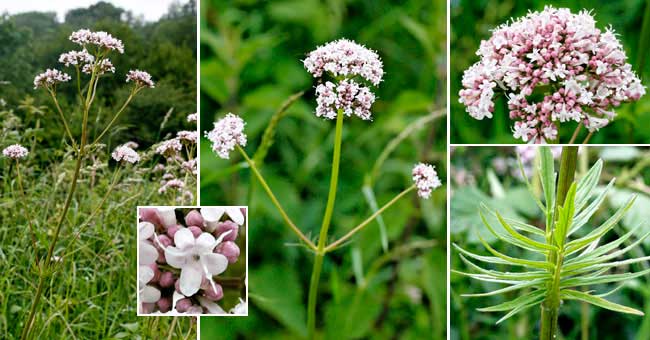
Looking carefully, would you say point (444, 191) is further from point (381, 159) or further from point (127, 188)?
point (127, 188)

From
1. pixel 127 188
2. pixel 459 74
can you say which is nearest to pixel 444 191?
pixel 459 74

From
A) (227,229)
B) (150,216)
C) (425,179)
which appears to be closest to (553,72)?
(425,179)

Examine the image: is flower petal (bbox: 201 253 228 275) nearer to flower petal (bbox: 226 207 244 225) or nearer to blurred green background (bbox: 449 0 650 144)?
flower petal (bbox: 226 207 244 225)

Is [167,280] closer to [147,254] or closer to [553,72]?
[147,254]

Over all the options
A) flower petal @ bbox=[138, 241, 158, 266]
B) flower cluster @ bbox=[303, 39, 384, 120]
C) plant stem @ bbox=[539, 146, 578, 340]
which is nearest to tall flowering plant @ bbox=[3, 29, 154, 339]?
flower petal @ bbox=[138, 241, 158, 266]

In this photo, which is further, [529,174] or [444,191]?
[444,191]

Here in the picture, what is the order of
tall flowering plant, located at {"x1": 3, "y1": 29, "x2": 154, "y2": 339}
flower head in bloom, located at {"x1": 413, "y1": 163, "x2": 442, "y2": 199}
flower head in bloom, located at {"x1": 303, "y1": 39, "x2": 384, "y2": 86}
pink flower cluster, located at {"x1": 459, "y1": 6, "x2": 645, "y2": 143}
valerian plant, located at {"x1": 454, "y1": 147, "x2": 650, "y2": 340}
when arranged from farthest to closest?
1. tall flowering plant, located at {"x1": 3, "y1": 29, "x2": 154, "y2": 339}
2. flower head in bloom, located at {"x1": 413, "y1": 163, "x2": 442, "y2": 199}
3. flower head in bloom, located at {"x1": 303, "y1": 39, "x2": 384, "y2": 86}
4. pink flower cluster, located at {"x1": 459, "y1": 6, "x2": 645, "y2": 143}
5. valerian plant, located at {"x1": 454, "y1": 147, "x2": 650, "y2": 340}
